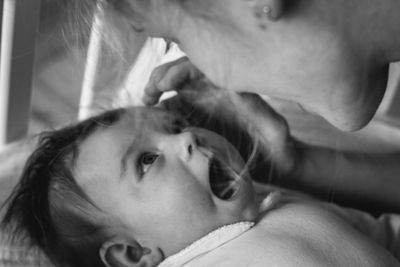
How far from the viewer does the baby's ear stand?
0.57 metres

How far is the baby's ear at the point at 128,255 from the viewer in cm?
57

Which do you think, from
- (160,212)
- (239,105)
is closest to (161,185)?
(160,212)

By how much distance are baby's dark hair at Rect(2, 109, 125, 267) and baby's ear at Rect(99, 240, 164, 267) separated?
1 cm

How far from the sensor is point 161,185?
0.55m

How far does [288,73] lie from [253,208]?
297 mm

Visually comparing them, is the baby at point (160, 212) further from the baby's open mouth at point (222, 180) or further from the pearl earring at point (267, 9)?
the pearl earring at point (267, 9)

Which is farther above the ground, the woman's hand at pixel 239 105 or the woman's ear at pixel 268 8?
the woman's ear at pixel 268 8

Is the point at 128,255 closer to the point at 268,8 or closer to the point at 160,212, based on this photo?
the point at 160,212

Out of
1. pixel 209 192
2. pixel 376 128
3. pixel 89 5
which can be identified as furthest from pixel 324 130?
pixel 89 5

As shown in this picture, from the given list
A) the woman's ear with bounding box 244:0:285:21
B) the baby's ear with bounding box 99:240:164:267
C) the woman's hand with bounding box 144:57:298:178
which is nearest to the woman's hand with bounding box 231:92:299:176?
the woman's hand with bounding box 144:57:298:178

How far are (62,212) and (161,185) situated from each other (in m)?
0.12

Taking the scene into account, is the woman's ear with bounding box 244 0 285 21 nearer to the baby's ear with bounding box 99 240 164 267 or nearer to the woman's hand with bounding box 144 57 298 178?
the woman's hand with bounding box 144 57 298 178

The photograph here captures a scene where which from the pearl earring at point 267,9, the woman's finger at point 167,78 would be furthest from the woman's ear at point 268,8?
the woman's finger at point 167,78

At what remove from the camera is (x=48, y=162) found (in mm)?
600
